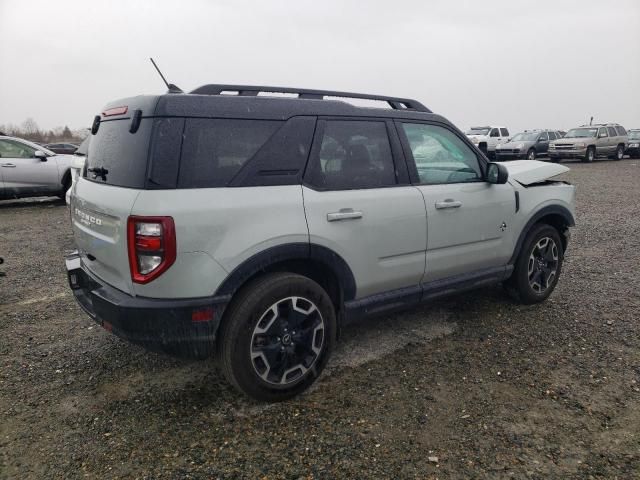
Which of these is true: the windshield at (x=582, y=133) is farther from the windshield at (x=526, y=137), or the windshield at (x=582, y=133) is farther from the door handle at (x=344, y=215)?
the door handle at (x=344, y=215)

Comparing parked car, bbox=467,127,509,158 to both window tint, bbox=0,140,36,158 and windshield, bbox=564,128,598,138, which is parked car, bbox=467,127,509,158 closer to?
windshield, bbox=564,128,598,138

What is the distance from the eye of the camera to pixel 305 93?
10.5 ft

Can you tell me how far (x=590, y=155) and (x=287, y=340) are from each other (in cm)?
2507

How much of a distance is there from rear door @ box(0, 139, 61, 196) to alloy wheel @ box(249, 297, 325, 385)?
9950mm

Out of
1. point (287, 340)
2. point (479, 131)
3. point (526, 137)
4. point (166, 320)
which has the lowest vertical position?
point (287, 340)

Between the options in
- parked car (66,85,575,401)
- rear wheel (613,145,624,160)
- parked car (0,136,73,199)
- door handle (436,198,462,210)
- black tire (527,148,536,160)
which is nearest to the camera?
parked car (66,85,575,401)

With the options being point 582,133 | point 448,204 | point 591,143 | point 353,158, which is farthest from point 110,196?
point 582,133

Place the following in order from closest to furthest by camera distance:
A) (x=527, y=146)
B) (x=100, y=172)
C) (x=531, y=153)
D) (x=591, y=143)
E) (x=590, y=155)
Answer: (x=100, y=172)
(x=527, y=146)
(x=531, y=153)
(x=591, y=143)
(x=590, y=155)

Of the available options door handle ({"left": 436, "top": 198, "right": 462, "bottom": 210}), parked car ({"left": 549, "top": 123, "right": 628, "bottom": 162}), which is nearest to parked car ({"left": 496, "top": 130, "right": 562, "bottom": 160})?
parked car ({"left": 549, "top": 123, "right": 628, "bottom": 162})

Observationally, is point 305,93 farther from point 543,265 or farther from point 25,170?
point 25,170

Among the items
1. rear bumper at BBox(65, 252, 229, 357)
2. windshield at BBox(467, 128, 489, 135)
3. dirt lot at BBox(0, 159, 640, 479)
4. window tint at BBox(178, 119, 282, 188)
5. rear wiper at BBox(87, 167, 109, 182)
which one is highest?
windshield at BBox(467, 128, 489, 135)

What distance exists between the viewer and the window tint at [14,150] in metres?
10.5

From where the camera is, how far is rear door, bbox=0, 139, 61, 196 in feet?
34.1

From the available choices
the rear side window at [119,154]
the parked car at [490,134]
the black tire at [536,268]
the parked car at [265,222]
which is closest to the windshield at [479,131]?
the parked car at [490,134]
